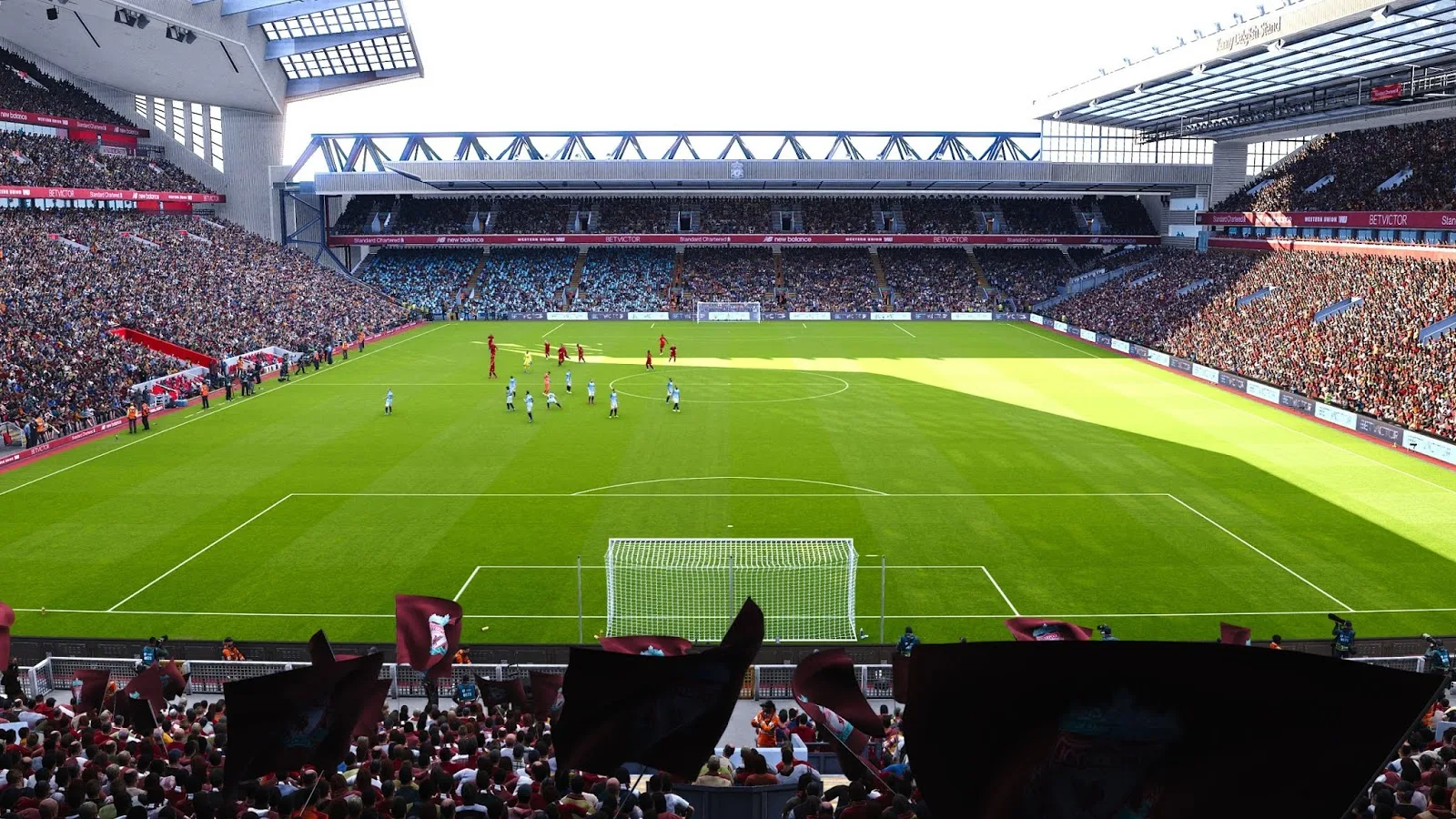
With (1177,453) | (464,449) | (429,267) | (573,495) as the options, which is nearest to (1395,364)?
(1177,453)

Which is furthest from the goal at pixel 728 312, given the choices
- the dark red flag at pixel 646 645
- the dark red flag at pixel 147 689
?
the dark red flag at pixel 646 645

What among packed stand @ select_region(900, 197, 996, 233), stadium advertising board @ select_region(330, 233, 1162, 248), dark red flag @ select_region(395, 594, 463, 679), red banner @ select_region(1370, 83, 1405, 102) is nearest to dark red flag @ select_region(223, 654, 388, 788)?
dark red flag @ select_region(395, 594, 463, 679)

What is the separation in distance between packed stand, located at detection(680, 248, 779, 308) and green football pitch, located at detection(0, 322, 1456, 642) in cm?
3839

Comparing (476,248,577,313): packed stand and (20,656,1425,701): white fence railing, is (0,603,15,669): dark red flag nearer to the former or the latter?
(20,656,1425,701): white fence railing

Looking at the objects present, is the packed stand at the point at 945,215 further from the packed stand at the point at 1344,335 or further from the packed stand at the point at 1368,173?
the packed stand at the point at 1344,335

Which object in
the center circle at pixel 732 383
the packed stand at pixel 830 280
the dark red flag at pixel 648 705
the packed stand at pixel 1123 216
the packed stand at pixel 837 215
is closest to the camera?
the dark red flag at pixel 648 705

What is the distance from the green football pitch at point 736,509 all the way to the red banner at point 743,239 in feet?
140

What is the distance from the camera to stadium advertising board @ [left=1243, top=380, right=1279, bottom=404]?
43.3 meters

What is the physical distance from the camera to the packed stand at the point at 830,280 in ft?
274

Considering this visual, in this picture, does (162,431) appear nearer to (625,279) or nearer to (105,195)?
(105,195)

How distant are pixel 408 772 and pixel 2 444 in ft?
106

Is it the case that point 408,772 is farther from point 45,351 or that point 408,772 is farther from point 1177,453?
point 45,351

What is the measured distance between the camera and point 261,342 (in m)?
56.5

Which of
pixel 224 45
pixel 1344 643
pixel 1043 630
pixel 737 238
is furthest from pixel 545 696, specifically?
pixel 737 238
